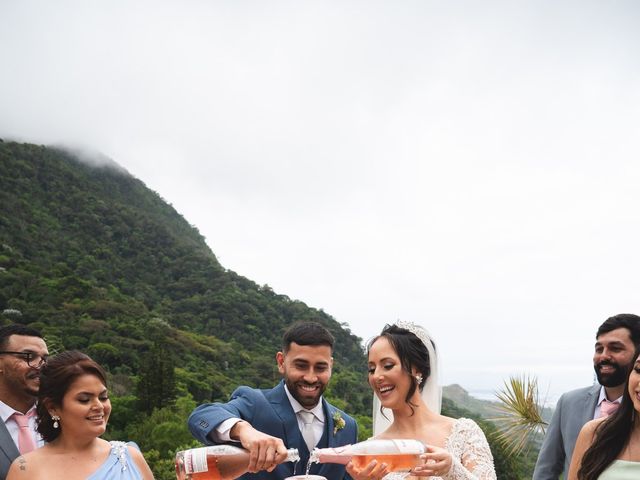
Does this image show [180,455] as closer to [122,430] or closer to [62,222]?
[122,430]

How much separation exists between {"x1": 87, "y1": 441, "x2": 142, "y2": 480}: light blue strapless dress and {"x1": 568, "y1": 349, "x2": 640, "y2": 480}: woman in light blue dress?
264cm

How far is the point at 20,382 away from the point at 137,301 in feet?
244

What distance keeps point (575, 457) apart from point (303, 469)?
5.47 ft

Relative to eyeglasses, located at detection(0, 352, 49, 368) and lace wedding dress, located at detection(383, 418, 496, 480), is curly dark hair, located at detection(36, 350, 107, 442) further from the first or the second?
lace wedding dress, located at detection(383, 418, 496, 480)

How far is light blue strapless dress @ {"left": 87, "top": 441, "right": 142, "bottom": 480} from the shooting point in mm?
3674

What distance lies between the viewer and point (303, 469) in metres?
3.92

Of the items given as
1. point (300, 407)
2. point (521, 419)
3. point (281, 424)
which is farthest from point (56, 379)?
point (521, 419)

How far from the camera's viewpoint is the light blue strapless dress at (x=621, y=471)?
3.62 meters

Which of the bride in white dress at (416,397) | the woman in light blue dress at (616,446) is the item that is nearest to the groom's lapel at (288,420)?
the bride in white dress at (416,397)

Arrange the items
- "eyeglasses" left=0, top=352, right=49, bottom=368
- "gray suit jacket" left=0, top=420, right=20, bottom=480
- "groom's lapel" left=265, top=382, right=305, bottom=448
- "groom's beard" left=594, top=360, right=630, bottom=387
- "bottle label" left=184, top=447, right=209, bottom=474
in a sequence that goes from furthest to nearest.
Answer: "groom's beard" left=594, top=360, right=630, bottom=387, "eyeglasses" left=0, top=352, right=49, bottom=368, "gray suit jacket" left=0, top=420, right=20, bottom=480, "groom's lapel" left=265, top=382, right=305, bottom=448, "bottle label" left=184, top=447, right=209, bottom=474

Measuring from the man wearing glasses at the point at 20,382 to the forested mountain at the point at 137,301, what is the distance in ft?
91.4

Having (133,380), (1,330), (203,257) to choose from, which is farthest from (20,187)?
(1,330)

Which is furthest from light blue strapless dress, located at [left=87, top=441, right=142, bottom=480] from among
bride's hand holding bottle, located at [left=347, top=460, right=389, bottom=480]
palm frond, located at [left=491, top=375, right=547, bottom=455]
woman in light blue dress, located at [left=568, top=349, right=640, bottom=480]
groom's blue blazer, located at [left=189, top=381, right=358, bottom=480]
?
palm frond, located at [left=491, top=375, right=547, bottom=455]

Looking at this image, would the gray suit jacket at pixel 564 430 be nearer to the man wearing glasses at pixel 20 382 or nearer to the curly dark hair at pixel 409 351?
the curly dark hair at pixel 409 351
